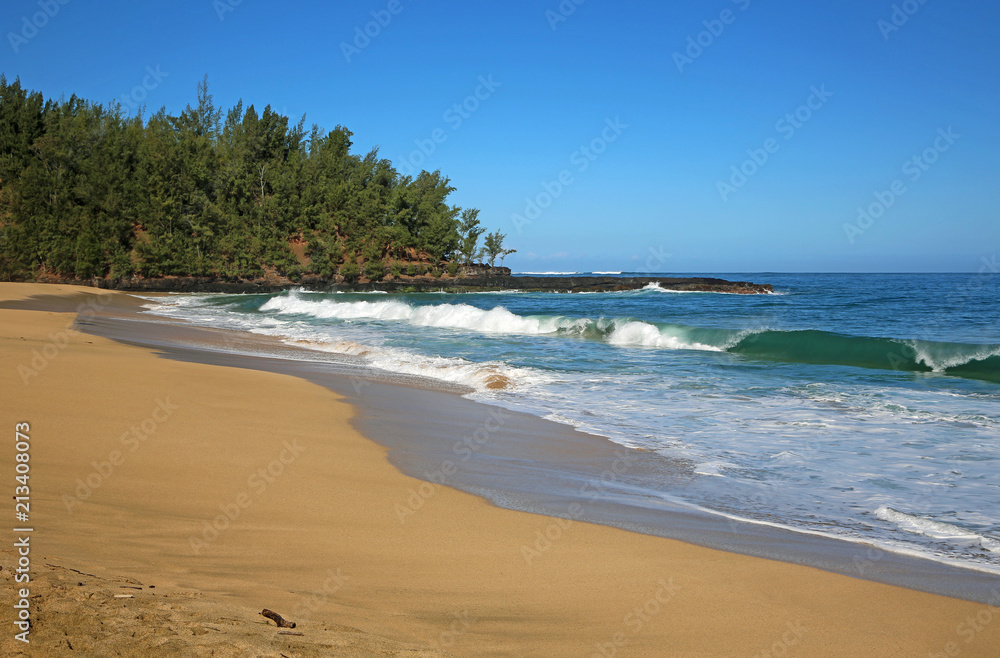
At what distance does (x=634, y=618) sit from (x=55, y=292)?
133 feet

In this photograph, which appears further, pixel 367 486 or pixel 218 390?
pixel 218 390

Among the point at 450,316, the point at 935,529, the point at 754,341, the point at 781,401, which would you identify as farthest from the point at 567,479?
the point at 450,316

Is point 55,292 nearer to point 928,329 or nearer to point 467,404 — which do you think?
point 467,404

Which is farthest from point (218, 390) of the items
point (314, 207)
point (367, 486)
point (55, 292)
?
point (314, 207)

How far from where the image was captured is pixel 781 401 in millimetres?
8891

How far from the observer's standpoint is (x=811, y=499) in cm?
472

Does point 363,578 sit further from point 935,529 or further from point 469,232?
point 469,232

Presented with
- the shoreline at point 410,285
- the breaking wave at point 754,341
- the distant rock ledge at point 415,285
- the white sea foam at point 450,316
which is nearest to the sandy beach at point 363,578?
the breaking wave at point 754,341

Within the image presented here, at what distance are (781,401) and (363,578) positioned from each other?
7.76m

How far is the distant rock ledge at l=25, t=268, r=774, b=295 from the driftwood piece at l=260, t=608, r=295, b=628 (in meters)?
53.0

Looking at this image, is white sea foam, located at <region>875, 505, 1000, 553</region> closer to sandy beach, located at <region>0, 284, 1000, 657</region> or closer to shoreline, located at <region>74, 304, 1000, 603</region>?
shoreline, located at <region>74, 304, 1000, 603</region>

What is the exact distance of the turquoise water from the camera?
4.54 metres

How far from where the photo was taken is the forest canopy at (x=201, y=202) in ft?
164

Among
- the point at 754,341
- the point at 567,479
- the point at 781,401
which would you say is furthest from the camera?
the point at 754,341
